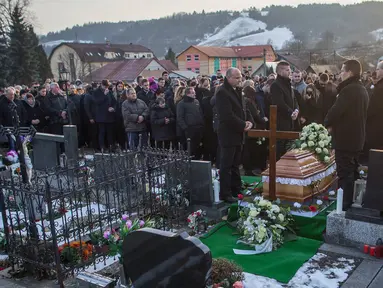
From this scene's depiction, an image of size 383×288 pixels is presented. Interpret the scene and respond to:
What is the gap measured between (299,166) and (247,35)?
154172 mm

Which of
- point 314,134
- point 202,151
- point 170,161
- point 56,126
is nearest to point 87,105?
point 56,126

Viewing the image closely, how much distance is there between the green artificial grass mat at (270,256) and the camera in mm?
4266

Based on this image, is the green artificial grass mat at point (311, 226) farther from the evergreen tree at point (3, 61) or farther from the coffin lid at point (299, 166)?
the evergreen tree at point (3, 61)

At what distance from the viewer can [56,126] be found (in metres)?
10.5

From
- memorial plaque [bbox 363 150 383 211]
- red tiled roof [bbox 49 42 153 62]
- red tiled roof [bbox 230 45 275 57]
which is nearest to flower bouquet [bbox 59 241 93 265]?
memorial plaque [bbox 363 150 383 211]

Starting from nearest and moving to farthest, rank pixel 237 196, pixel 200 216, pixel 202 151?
pixel 200 216, pixel 237 196, pixel 202 151

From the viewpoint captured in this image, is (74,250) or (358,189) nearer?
(74,250)

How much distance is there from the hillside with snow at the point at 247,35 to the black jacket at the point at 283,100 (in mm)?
119837

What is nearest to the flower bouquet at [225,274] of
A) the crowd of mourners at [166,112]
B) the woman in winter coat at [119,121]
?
the crowd of mourners at [166,112]

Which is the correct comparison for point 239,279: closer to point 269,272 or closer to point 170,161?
point 269,272

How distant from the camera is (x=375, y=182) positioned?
4504 millimetres

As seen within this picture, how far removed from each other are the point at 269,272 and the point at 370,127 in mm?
3600

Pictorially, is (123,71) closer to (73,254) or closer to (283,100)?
(283,100)

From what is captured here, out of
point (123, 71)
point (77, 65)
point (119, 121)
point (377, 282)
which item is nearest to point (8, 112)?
point (119, 121)
